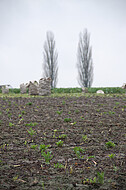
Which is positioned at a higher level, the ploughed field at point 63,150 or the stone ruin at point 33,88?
the stone ruin at point 33,88

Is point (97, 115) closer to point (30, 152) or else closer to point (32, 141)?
point (32, 141)

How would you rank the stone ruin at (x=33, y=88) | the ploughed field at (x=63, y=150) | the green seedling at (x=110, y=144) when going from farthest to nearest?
the stone ruin at (x=33, y=88) → the green seedling at (x=110, y=144) → the ploughed field at (x=63, y=150)

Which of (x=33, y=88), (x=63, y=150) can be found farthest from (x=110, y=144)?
(x=33, y=88)

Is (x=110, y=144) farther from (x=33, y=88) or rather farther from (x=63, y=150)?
(x=33, y=88)

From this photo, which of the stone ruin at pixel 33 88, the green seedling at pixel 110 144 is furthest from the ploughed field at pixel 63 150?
the stone ruin at pixel 33 88

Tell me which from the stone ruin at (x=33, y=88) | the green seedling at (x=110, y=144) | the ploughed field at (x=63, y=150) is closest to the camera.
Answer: the ploughed field at (x=63, y=150)

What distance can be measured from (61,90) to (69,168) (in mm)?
14410

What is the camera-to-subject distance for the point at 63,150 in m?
3.85

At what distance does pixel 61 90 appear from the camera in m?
17.4

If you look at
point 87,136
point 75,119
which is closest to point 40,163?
point 87,136

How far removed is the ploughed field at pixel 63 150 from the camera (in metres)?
2.67

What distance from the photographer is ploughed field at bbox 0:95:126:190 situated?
2670 millimetres

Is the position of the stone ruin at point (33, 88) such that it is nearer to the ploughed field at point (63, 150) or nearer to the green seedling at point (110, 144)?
the ploughed field at point (63, 150)

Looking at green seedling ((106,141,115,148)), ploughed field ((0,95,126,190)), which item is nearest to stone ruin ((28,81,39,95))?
ploughed field ((0,95,126,190))
